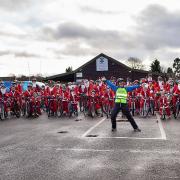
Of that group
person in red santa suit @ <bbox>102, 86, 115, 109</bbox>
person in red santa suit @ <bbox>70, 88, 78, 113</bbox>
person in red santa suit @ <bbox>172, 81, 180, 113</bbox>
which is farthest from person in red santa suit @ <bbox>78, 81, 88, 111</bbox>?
person in red santa suit @ <bbox>172, 81, 180, 113</bbox>

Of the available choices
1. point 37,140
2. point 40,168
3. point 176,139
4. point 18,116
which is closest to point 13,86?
point 18,116

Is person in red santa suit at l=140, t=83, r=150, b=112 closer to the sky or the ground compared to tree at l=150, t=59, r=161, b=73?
closer to the ground

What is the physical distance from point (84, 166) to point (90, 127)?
680 centimetres

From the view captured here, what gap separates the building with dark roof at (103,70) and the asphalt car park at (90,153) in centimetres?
4043

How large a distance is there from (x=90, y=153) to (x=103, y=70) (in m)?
46.0

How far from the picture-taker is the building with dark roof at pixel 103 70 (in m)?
54.2

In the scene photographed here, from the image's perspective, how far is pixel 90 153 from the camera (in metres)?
9.22

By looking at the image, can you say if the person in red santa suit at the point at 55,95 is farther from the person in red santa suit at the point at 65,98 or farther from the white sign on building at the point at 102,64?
the white sign on building at the point at 102,64

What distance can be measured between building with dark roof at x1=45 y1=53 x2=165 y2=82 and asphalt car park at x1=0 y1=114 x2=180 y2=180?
133 feet

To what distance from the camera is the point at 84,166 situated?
7.81 metres

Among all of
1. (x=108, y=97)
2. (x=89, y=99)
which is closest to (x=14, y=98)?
(x=89, y=99)

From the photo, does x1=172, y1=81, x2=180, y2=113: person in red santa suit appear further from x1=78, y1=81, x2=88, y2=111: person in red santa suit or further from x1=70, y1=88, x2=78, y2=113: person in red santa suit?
x1=78, y1=81, x2=88, y2=111: person in red santa suit

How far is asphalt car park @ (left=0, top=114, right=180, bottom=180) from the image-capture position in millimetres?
7246

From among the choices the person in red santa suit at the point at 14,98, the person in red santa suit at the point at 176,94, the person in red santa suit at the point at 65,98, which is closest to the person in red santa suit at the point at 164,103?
the person in red santa suit at the point at 176,94
